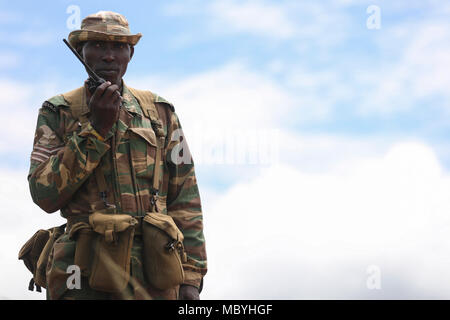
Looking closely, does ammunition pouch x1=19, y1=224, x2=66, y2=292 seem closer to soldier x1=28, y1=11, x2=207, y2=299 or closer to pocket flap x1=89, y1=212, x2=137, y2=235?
soldier x1=28, y1=11, x2=207, y2=299

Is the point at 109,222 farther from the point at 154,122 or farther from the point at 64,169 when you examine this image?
the point at 154,122

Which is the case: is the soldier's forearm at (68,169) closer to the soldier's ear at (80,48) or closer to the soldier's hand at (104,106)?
the soldier's hand at (104,106)

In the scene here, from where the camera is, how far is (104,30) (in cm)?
766

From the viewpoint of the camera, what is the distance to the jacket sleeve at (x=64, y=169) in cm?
721

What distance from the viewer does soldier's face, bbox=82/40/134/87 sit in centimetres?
761

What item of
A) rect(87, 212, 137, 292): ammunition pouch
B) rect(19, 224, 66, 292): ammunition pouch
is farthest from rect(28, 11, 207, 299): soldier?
rect(19, 224, 66, 292): ammunition pouch

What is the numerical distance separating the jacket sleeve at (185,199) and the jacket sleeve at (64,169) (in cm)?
94

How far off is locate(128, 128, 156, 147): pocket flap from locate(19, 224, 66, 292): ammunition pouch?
1237 millimetres

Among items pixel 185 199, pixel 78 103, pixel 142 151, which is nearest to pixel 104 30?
pixel 78 103

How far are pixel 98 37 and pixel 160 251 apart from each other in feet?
7.28
